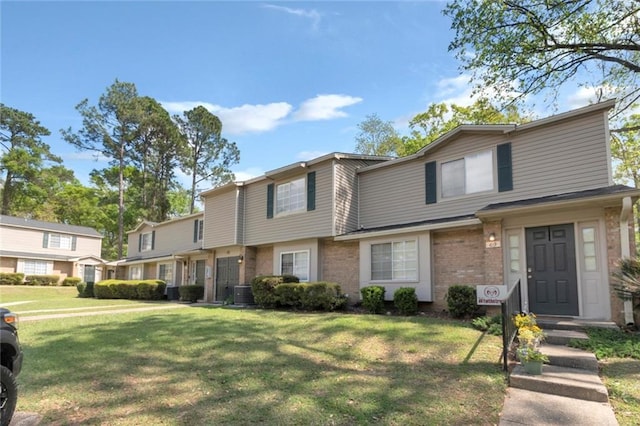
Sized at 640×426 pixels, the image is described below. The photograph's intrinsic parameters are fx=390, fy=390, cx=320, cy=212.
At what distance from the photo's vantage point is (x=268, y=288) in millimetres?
14461

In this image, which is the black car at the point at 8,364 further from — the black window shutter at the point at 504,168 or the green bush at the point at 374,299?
the black window shutter at the point at 504,168

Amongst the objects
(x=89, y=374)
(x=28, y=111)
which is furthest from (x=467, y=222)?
(x=28, y=111)

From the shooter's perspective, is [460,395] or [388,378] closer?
[460,395]

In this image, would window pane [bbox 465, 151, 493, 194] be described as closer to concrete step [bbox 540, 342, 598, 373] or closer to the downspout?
the downspout

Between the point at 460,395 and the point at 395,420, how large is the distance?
1168mm

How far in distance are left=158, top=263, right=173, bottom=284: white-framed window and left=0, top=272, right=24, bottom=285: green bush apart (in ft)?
43.3

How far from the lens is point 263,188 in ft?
56.4

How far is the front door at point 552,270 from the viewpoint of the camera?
8.98 meters

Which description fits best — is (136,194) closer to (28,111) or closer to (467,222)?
(28,111)

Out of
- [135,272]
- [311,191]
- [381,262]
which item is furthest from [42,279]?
[381,262]

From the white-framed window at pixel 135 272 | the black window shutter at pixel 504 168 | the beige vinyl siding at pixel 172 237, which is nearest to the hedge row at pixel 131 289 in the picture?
the beige vinyl siding at pixel 172 237

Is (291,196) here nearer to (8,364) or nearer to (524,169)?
(524,169)

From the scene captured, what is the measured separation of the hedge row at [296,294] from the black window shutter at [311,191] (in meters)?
2.81

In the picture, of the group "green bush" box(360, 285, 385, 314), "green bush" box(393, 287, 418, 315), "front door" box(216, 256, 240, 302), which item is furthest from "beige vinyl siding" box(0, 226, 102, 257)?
"green bush" box(393, 287, 418, 315)
